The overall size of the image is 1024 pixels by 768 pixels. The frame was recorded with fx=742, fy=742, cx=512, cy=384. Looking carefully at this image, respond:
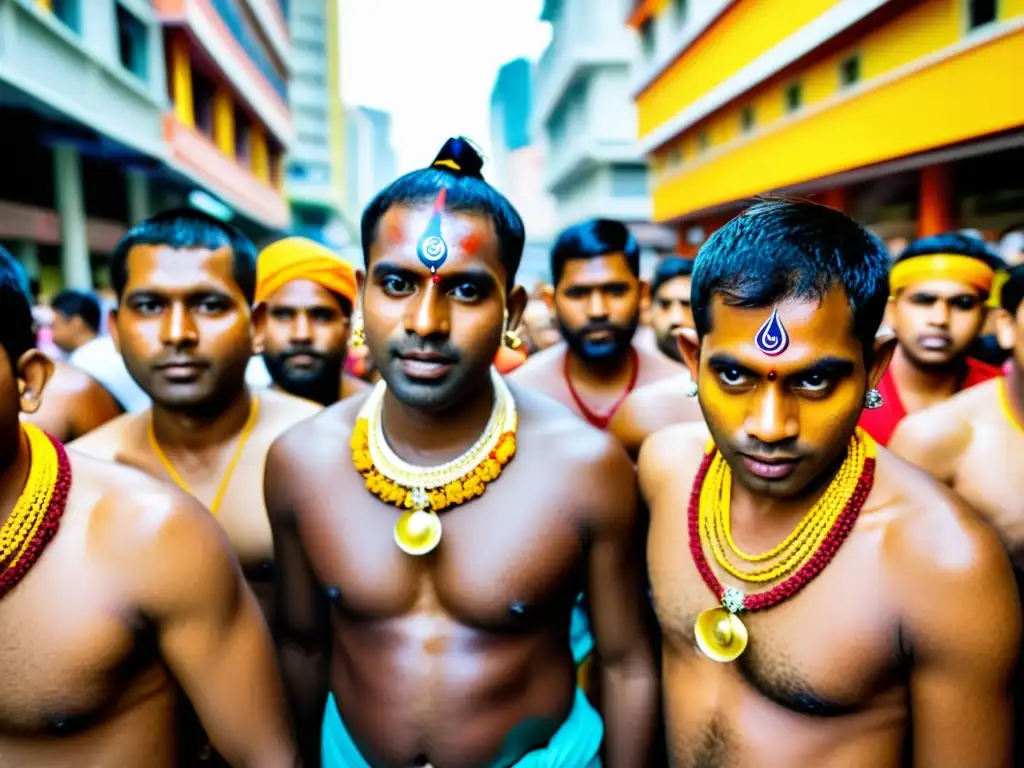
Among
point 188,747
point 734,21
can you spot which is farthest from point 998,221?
point 188,747

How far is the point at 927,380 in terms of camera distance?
327 cm

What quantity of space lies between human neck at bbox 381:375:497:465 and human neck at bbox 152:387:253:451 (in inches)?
34.9

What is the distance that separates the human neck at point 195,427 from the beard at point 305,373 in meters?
0.77

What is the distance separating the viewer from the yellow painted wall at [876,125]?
5.07 meters

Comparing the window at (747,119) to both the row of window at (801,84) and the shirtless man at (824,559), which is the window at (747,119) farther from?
the shirtless man at (824,559)

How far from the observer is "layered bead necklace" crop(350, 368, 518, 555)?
1796mm

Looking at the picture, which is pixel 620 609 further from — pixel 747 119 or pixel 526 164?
pixel 526 164

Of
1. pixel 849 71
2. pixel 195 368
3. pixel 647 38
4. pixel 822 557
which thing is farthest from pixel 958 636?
pixel 647 38

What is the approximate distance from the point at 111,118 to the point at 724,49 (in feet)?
32.0

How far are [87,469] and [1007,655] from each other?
73.1 inches

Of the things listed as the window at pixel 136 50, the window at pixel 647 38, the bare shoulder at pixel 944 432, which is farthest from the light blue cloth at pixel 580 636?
the window at pixel 647 38

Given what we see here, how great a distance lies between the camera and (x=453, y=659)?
1771 millimetres

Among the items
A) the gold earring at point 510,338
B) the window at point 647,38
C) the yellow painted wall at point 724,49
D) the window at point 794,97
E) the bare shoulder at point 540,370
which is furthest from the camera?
the window at point 647,38

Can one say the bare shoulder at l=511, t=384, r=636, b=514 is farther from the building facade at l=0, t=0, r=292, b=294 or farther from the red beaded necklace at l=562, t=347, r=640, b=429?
the building facade at l=0, t=0, r=292, b=294
